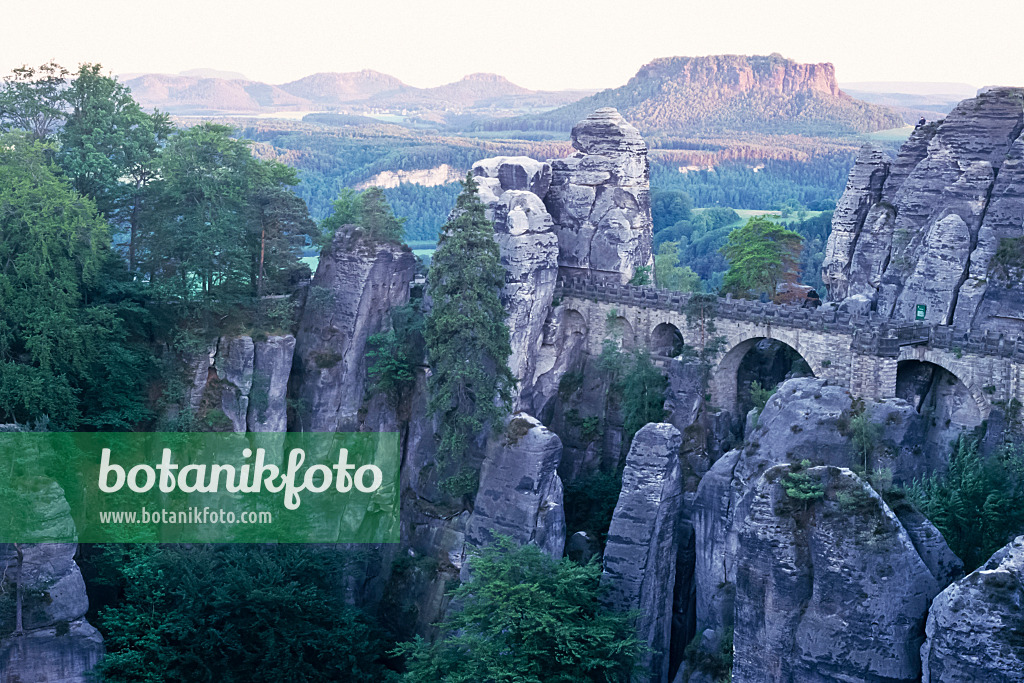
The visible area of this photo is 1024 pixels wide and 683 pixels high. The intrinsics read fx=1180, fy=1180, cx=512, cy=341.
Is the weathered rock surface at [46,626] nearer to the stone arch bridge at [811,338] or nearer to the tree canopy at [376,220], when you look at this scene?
the tree canopy at [376,220]

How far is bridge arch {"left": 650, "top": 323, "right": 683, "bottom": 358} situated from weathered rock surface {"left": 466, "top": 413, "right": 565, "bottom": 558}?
10.0 metres

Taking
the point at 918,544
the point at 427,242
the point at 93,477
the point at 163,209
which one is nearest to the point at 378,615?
the point at 93,477

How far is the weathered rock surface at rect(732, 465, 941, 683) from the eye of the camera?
27.0 meters

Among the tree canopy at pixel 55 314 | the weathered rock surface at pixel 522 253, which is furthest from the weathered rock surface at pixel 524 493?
the tree canopy at pixel 55 314

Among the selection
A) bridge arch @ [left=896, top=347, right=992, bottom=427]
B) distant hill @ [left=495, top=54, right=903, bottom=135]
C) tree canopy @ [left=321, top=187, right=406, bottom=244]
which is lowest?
bridge arch @ [left=896, top=347, right=992, bottom=427]

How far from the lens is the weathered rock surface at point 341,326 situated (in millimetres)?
47781

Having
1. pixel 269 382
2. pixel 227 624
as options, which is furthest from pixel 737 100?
pixel 227 624

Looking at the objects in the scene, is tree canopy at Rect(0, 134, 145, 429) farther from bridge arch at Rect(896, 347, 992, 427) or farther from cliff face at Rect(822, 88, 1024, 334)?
cliff face at Rect(822, 88, 1024, 334)

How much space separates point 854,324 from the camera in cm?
4300

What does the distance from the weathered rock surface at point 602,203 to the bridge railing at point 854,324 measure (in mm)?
2091

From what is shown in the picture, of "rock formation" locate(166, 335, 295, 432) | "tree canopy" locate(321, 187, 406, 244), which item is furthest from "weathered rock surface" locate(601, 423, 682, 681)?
"tree canopy" locate(321, 187, 406, 244)

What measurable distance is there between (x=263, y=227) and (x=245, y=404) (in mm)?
7343

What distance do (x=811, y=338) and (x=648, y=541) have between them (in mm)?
11442

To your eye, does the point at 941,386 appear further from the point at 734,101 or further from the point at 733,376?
the point at 734,101
